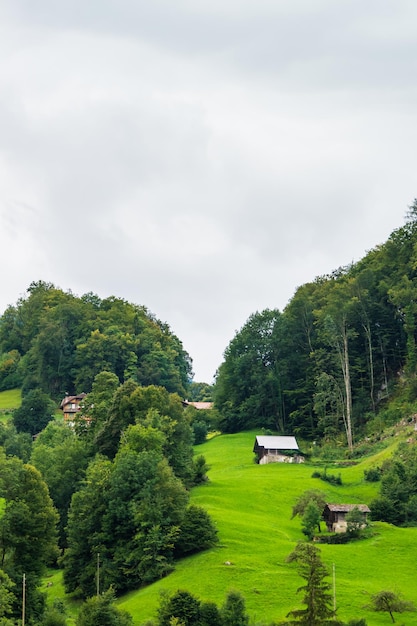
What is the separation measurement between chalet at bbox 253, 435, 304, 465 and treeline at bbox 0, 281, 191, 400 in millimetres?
47553

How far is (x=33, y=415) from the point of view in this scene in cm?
13762

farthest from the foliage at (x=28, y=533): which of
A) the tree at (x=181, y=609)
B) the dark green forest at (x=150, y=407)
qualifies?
the tree at (x=181, y=609)

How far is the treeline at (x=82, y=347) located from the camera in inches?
6152

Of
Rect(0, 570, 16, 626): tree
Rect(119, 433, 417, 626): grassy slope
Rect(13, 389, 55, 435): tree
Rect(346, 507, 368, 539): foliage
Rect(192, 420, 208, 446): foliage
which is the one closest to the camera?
Rect(0, 570, 16, 626): tree

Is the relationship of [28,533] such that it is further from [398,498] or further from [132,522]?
[398,498]

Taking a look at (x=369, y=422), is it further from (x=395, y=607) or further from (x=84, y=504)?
(x=395, y=607)

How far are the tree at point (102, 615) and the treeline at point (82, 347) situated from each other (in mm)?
98978

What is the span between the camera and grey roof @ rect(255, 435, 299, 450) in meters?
106

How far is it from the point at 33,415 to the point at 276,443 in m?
46.0

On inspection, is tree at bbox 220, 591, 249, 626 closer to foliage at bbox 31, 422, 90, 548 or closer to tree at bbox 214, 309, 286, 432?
foliage at bbox 31, 422, 90, 548

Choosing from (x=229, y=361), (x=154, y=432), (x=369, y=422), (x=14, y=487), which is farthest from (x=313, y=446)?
(x=14, y=487)

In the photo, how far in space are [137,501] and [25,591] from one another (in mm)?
12469

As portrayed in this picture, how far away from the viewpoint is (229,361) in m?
138

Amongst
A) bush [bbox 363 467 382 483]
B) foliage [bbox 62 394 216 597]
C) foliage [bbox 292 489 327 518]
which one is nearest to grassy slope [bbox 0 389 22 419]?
bush [bbox 363 467 382 483]
